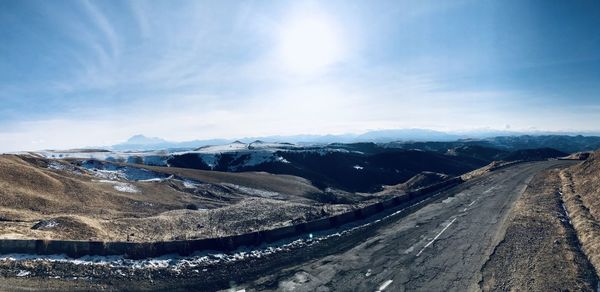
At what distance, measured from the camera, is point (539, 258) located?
54.3 ft

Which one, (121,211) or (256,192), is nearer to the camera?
(121,211)

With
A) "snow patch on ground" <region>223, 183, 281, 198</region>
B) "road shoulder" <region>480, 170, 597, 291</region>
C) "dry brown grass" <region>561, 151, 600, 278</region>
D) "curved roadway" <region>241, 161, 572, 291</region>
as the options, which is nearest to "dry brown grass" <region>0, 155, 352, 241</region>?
"snow patch on ground" <region>223, 183, 281, 198</region>

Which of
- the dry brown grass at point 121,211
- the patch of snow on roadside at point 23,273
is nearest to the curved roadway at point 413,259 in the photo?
the patch of snow on roadside at point 23,273

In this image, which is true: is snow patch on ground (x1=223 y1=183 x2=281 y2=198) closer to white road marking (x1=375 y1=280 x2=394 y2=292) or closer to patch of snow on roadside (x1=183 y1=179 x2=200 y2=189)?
patch of snow on roadside (x1=183 y1=179 x2=200 y2=189)

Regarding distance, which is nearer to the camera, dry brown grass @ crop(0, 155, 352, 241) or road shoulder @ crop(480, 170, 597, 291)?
road shoulder @ crop(480, 170, 597, 291)

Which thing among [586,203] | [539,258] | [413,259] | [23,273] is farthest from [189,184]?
[539,258]

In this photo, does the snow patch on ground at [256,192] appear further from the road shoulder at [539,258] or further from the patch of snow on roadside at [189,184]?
the road shoulder at [539,258]

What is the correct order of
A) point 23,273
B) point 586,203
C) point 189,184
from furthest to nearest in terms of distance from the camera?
1. point 189,184
2. point 586,203
3. point 23,273

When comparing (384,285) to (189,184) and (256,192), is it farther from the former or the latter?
(189,184)

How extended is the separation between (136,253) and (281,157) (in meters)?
86.2

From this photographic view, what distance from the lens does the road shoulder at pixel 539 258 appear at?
13.8 meters

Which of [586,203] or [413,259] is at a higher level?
[586,203]

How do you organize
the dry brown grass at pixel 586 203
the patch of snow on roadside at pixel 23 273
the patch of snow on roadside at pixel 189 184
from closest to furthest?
the patch of snow on roadside at pixel 23 273
the dry brown grass at pixel 586 203
the patch of snow on roadside at pixel 189 184

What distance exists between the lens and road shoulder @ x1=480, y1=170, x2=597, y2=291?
13828 millimetres
